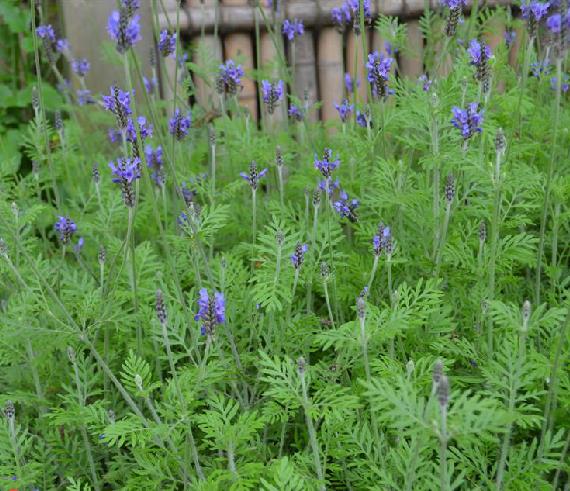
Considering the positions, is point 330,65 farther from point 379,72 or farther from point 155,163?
point 379,72

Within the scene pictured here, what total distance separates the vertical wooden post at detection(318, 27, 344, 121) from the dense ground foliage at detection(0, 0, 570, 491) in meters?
1.58

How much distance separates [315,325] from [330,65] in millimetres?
2761

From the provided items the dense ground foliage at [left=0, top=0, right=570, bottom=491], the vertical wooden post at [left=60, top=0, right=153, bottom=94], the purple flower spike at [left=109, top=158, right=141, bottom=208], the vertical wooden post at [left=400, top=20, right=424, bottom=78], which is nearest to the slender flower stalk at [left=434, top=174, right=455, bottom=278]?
the dense ground foliage at [left=0, top=0, right=570, bottom=491]

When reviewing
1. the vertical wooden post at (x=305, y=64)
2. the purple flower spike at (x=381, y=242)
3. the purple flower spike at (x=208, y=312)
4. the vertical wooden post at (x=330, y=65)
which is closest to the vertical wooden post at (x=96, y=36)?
the vertical wooden post at (x=305, y=64)

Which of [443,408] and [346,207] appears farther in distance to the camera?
[346,207]

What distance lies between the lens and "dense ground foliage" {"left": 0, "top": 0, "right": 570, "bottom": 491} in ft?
5.74

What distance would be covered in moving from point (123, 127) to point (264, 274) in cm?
57

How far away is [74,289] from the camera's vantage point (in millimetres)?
2543

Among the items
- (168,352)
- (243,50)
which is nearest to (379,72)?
(168,352)

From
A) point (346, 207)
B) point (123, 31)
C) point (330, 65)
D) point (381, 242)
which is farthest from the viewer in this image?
point (330, 65)

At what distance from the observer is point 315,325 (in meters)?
2.20

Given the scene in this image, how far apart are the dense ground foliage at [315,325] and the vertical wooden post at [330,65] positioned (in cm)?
158

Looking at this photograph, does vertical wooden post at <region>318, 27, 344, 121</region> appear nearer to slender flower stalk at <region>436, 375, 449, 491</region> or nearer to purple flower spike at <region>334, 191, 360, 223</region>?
purple flower spike at <region>334, 191, 360, 223</region>

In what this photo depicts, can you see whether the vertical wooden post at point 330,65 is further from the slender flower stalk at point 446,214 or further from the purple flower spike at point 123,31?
the purple flower spike at point 123,31
